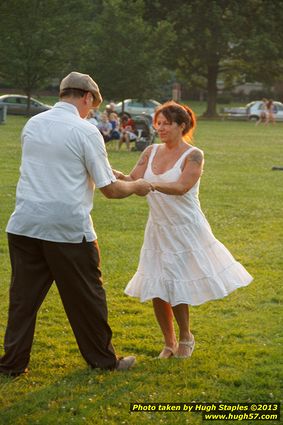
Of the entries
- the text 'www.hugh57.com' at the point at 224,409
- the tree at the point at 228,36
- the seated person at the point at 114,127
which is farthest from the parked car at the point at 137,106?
the text 'www.hugh57.com' at the point at 224,409

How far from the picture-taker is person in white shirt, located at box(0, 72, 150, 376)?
578cm

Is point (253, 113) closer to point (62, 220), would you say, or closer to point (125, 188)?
point (125, 188)

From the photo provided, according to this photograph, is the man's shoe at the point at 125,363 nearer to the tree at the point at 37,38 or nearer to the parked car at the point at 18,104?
the tree at the point at 37,38

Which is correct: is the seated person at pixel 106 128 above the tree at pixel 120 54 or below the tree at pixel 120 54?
below

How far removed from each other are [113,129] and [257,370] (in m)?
22.3

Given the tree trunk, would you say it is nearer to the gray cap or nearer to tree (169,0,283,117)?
tree (169,0,283,117)

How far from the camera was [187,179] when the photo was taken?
6.33 meters

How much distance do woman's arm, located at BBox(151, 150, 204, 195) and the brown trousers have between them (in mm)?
689

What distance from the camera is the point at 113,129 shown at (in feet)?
92.8

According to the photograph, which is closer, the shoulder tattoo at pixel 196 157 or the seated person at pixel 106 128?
the shoulder tattoo at pixel 196 157

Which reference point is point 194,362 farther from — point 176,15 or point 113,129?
point 176,15

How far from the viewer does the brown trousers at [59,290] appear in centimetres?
591

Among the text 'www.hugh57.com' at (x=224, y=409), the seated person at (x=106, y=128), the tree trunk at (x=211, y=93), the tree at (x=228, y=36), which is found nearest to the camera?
the text 'www.hugh57.com' at (x=224, y=409)

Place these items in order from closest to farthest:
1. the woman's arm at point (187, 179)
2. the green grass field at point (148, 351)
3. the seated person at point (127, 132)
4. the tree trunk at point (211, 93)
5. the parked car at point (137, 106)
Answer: the green grass field at point (148, 351) < the woman's arm at point (187, 179) < the seated person at point (127, 132) < the parked car at point (137, 106) < the tree trunk at point (211, 93)
